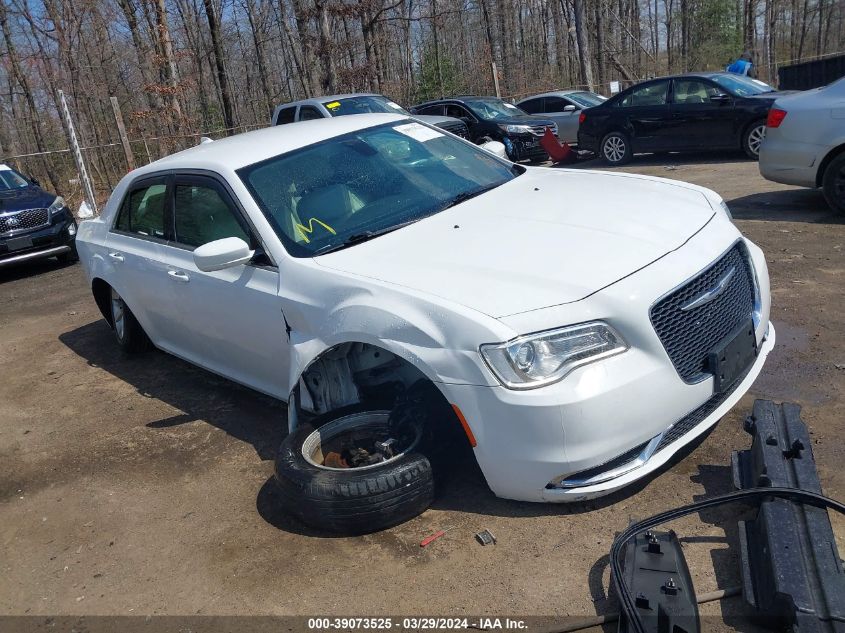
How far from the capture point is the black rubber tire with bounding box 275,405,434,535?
10.6ft

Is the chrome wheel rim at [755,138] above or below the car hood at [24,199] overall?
below

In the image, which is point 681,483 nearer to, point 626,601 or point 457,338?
point 626,601

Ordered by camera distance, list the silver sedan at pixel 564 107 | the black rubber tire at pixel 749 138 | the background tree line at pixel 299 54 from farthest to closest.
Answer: the background tree line at pixel 299 54 → the silver sedan at pixel 564 107 → the black rubber tire at pixel 749 138

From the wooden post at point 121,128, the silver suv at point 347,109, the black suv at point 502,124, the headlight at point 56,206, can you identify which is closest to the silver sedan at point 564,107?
the black suv at point 502,124

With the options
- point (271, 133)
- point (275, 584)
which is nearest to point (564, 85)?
point (271, 133)

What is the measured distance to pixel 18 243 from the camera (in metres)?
10.8

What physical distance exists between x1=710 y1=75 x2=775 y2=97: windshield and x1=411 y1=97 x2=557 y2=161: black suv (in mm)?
3492

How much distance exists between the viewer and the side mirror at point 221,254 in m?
3.73


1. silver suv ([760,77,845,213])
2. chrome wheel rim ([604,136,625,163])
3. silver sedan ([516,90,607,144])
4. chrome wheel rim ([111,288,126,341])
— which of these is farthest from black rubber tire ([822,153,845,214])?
silver sedan ([516,90,607,144])

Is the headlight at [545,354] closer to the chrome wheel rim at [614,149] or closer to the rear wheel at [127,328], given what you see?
the rear wheel at [127,328]

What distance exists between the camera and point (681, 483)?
3.33 m

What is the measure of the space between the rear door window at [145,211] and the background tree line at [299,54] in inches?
483

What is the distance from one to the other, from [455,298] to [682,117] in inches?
434

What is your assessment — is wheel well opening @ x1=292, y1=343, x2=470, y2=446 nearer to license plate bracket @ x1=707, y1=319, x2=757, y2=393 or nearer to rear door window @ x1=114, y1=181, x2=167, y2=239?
license plate bracket @ x1=707, y1=319, x2=757, y2=393
